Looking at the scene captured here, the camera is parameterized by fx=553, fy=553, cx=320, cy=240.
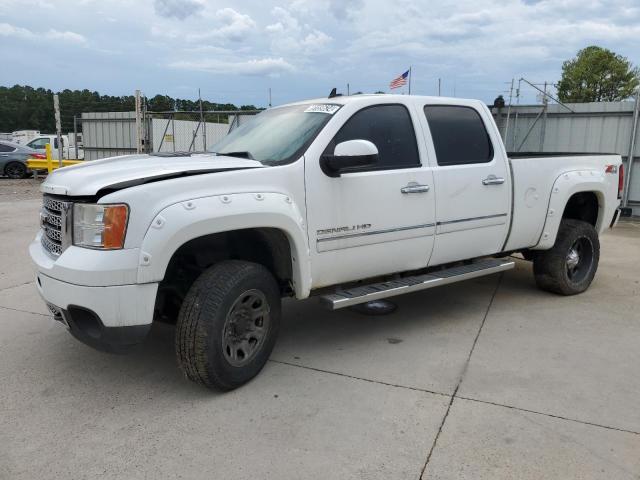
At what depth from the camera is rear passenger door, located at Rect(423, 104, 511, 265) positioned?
4.56 metres

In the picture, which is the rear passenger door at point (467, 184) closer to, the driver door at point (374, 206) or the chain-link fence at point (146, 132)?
the driver door at point (374, 206)

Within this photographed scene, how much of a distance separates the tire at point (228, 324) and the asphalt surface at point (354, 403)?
0.18 metres

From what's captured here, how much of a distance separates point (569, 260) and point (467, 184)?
1.96 m

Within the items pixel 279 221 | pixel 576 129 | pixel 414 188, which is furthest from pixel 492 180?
pixel 576 129

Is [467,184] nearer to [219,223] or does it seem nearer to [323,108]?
[323,108]

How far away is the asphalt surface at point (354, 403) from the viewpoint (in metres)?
2.84

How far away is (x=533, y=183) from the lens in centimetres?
522

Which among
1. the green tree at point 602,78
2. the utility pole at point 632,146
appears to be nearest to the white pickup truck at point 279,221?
the utility pole at point 632,146

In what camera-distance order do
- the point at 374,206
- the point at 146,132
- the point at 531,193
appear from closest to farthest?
the point at 374,206, the point at 531,193, the point at 146,132

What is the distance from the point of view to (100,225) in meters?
3.07

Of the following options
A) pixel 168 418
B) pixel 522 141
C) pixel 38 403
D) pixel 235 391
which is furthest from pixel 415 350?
pixel 522 141

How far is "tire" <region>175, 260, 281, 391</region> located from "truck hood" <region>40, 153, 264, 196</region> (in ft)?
2.07

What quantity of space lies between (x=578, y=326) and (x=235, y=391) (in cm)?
314

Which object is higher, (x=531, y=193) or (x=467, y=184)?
(x=467, y=184)
